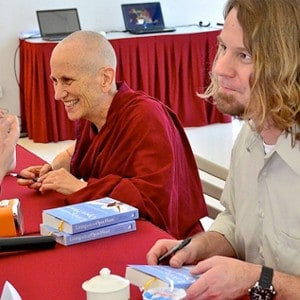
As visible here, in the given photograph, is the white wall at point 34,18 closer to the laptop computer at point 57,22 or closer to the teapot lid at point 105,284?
the laptop computer at point 57,22

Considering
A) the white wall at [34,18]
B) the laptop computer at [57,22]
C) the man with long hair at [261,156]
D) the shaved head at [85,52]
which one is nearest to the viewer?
the man with long hair at [261,156]

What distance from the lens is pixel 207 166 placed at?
2.55 metres

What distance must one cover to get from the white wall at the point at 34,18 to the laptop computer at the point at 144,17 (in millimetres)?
183

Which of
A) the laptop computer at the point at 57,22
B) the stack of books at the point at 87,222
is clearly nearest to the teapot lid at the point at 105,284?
the stack of books at the point at 87,222

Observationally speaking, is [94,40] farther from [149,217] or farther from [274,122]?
[274,122]

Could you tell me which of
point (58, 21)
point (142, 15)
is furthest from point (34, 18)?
point (142, 15)

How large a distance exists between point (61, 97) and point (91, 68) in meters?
0.15

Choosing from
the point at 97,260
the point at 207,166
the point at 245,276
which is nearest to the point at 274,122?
the point at 245,276

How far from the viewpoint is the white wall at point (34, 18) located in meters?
6.03

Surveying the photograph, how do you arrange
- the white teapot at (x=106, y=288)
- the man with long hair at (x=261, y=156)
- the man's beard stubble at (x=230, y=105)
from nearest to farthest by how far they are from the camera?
the white teapot at (x=106, y=288)
the man with long hair at (x=261, y=156)
the man's beard stubble at (x=230, y=105)

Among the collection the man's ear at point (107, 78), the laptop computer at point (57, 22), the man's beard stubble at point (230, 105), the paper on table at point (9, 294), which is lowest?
the paper on table at point (9, 294)

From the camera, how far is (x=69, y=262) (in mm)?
1515

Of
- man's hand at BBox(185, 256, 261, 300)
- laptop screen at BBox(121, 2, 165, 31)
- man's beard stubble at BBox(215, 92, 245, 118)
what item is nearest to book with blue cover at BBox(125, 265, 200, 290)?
man's hand at BBox(185, 256, 261, 300)

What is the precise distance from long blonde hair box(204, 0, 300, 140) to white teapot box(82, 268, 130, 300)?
0.47 m
